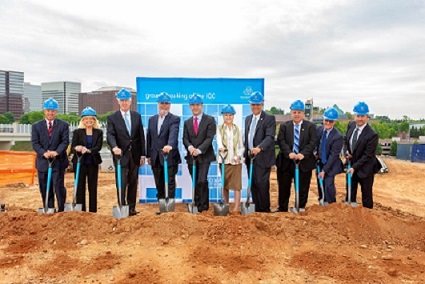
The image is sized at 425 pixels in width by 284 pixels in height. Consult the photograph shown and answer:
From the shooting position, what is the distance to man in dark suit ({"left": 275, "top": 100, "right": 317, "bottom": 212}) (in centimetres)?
613

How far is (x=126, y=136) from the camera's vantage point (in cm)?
608

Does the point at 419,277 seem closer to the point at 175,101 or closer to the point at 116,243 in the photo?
the point at 116,243

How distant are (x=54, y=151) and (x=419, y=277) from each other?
501 cm

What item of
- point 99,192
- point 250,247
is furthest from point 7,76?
point 250,247

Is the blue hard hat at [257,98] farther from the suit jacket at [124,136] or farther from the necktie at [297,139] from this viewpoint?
the suit jacket at [124,136]

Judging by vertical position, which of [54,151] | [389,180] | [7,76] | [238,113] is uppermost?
[7,76]

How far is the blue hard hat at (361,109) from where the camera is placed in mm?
5891

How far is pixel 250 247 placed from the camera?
445cm

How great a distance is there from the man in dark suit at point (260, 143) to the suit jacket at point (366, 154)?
4.11 feet

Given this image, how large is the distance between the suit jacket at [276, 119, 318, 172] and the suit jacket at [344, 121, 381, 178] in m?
0.63

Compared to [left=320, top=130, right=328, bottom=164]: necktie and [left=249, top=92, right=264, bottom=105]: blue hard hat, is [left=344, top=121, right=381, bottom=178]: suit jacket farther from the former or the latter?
[left=249, top=92, right=264, bottom=105]: blue hard hat

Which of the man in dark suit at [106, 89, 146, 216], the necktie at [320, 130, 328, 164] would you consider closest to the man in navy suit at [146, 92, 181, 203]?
the man in dark suit at [106, 89, 146, 216]

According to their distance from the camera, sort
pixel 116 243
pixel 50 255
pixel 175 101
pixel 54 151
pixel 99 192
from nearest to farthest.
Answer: pixel 50 255 → pixel 116 243 → pixel 54 151 → pixel 175 101 → pixel 99 192

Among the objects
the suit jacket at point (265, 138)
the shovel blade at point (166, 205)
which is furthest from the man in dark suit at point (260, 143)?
the shovel blade at point (166, 205)
